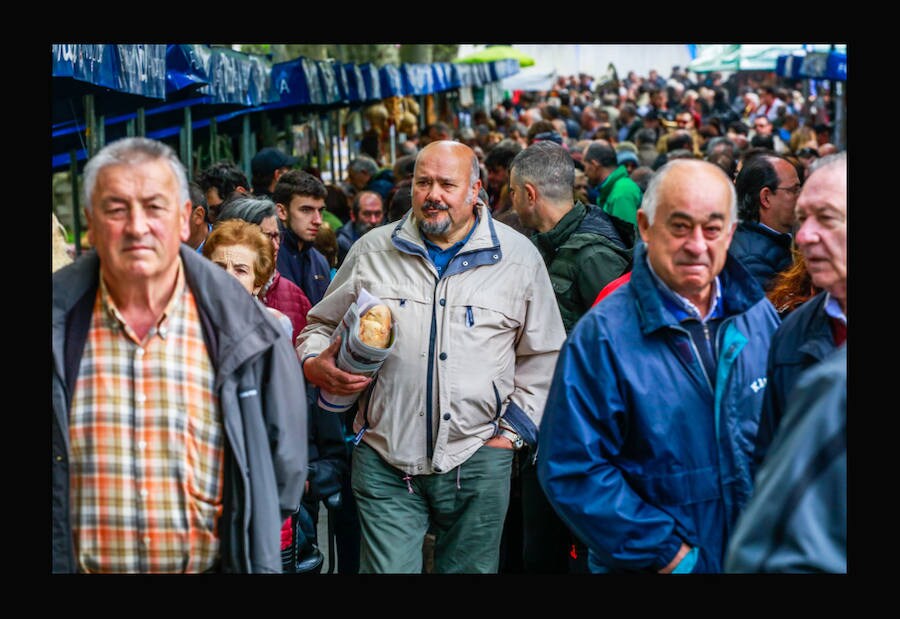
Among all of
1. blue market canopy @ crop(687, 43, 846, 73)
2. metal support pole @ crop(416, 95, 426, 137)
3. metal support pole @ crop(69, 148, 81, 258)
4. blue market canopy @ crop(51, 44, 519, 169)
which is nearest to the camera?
blue market canopy @ crop(51, 44, 519, 169)

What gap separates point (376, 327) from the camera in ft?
15.0

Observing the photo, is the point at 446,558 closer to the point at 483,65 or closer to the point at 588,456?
the point at 588,456

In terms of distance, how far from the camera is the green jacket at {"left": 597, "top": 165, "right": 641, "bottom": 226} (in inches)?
393

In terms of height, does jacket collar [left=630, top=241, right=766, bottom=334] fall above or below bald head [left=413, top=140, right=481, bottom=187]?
below

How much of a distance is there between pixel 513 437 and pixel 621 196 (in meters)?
5.44

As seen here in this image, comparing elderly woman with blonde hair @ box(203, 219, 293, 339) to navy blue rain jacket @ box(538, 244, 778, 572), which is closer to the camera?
navy blue rain jacket @ box(538, 244, 778, 572)

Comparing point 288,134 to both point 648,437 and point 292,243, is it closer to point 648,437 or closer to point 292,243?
point 292,243

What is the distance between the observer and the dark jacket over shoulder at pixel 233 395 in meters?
3.31

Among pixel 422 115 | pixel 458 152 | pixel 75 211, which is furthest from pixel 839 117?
pixel 458 152

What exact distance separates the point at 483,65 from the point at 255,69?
21170 millimetres

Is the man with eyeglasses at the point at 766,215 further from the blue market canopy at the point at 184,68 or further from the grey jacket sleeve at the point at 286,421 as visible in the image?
the blue market canopy at the point at 184,68

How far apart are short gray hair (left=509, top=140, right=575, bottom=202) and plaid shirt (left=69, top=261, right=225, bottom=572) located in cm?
288

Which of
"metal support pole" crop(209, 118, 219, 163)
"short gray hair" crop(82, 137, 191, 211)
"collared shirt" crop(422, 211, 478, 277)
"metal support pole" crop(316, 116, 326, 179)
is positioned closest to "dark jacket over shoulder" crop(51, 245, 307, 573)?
"short gray hair" crop(82, 137, 191, 211)

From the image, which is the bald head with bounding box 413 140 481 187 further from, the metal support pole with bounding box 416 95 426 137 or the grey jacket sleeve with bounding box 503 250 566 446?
the metal support pole with bounding box 416 95 426 137
